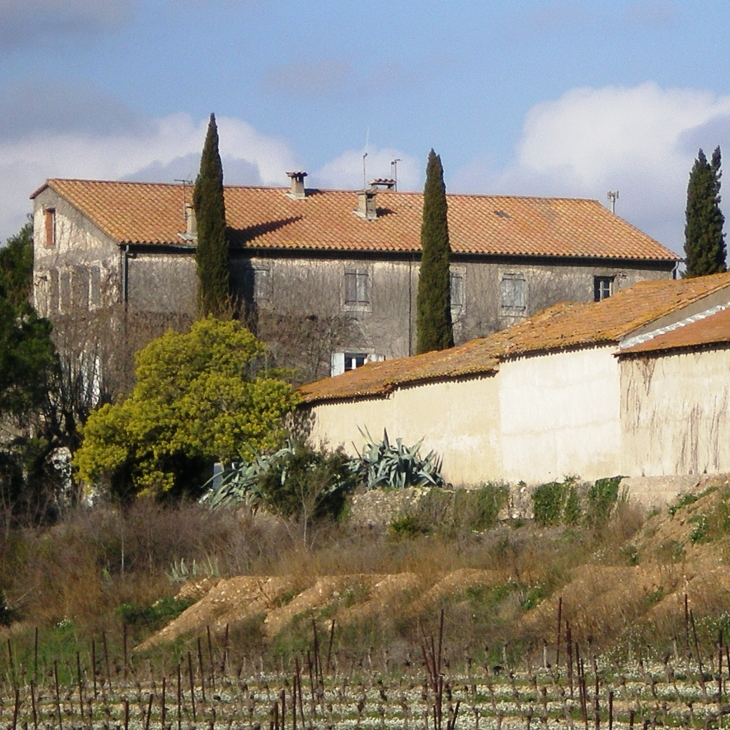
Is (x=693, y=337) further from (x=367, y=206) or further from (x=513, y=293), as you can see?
(x=367, y=206)

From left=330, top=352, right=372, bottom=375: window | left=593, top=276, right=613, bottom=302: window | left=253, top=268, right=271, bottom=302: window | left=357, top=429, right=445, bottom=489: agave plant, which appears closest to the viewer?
left=357, top=429, right=445, bottom=489: agave plant

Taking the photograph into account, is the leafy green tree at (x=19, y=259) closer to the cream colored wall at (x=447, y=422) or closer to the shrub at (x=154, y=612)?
the cream colored wall at (x=447, y=422)

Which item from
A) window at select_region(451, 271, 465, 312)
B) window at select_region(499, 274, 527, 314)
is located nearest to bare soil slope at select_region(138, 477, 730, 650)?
window at select_region(451, 271, 465, 312)

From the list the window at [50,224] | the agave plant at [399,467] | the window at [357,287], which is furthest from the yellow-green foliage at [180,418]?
the window at [50,224]

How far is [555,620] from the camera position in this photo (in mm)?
20109

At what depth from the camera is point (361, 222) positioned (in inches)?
1890

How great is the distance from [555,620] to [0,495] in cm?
1727

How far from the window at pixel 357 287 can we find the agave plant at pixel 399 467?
1428 centimetres

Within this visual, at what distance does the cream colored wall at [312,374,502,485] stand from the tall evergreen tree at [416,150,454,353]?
7909mm

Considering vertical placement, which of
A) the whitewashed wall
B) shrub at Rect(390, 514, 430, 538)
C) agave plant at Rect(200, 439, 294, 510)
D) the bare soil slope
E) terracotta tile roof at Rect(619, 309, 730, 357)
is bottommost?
the bare soil slope

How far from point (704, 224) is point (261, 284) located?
40.8ft

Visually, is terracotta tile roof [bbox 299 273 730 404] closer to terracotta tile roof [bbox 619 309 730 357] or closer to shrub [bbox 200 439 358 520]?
terracotta tile roof [bbox 619 309 730 357]

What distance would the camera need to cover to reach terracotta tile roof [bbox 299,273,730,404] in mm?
28109

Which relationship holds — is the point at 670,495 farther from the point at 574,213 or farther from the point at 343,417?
the point at 574,213
